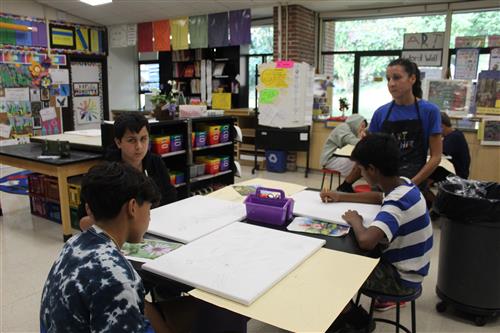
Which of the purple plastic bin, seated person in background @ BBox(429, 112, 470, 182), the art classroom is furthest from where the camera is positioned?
seated person in background @ BBox(429, 112, 470, 182)

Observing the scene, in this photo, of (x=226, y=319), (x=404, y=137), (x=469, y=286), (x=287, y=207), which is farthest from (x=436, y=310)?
(x=226, y=319)

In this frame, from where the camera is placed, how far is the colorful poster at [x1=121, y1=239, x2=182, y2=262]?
4.58 feet

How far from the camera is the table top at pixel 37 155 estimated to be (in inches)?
142

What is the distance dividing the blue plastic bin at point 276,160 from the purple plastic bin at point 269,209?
16.0ft

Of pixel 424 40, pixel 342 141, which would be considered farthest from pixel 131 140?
pixel 424 40

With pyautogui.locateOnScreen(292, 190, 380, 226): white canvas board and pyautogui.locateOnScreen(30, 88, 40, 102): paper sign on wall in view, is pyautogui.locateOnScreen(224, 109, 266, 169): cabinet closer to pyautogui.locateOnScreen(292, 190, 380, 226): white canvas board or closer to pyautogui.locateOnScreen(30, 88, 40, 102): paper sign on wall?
pyautogui.locateOnScreen(30, 88, 40, 102): paper sign on wall

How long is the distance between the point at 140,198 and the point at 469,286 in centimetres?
219

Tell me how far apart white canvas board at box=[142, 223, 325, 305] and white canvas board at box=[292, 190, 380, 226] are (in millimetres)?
261

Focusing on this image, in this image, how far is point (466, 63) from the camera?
6195mm

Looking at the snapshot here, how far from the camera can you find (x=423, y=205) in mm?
1661

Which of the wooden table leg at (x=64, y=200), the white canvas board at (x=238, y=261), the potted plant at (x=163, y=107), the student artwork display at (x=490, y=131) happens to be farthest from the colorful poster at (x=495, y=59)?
the wooden table leg at (x=64, y=200)

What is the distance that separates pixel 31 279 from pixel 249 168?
459cm

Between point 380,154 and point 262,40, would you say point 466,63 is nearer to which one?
point 262,40

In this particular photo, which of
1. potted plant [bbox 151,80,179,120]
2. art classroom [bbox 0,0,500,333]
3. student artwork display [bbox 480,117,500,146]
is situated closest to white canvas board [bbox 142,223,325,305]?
art classroom [bbox 0,0,500,333]
